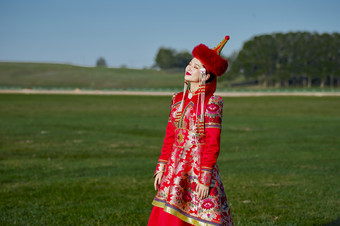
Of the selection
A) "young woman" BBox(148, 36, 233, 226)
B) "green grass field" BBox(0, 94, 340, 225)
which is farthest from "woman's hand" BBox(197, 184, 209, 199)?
"green grass field" BBox(0, 94, 340, 225)

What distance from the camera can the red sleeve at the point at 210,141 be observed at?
416 cm

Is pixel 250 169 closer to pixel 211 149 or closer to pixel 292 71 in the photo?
pixel 211 149

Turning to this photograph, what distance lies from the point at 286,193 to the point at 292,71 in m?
108

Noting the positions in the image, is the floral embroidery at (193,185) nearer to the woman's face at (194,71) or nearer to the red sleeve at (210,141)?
the red sleeve at (210,141)

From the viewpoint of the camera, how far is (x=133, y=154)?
577 inches

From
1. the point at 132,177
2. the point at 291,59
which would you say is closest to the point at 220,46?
the point at 132,177

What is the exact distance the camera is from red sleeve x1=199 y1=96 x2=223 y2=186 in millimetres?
4160

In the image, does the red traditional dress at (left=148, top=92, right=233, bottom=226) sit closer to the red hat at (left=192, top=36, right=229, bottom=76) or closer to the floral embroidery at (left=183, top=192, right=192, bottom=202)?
the floral embroidery at (left=183, top=192, right=192, bottom=202)

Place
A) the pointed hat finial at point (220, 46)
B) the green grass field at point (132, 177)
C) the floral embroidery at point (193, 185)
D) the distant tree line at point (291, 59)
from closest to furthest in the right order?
1. the floral embroidery at point (193, 185)
2. the pointed hat finial at point (220, 46)
3. the green grass field at point (132, 177)
4. the distant tree line at point (291, 59)

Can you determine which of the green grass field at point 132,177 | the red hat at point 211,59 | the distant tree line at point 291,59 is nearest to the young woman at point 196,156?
the red hat at point 211,59

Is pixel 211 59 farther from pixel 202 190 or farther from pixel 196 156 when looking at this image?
pixel 202 190

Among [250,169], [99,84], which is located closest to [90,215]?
[250,169]

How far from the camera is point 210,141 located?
164 inches

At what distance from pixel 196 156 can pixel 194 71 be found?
2.96ft
